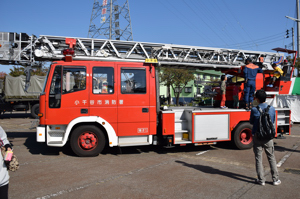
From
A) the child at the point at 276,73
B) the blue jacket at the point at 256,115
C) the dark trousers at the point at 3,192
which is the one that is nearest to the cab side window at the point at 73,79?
the dark trousers at the point at 3,192

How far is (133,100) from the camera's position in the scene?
6.72m

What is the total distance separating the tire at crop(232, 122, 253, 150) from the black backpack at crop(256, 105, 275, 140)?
2949 millimetres

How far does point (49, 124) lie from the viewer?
6.38 metres

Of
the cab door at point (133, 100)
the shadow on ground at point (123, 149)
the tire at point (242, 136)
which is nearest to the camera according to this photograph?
the cab door at point (133, 100)

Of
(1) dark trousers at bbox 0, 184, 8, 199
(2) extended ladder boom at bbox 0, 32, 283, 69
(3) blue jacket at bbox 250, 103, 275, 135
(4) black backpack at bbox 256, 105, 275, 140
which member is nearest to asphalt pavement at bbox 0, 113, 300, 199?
(4) black backpack at bbox 256, 105, 275, 140

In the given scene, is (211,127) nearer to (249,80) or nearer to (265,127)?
(249,80)

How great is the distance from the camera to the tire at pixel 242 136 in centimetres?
750

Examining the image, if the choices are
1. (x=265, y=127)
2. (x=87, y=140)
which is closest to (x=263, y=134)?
(x=265, y=127)

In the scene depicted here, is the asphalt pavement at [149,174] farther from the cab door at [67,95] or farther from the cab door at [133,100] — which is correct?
the cab door at [67,95]

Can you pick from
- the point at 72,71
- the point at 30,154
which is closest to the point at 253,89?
the point at 72,71

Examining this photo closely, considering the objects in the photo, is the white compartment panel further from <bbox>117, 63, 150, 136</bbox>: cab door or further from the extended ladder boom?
the extended ladder boom

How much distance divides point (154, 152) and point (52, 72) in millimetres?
3736

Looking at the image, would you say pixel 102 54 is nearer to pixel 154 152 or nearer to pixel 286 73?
pixel 154 152

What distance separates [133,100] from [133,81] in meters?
0.53
